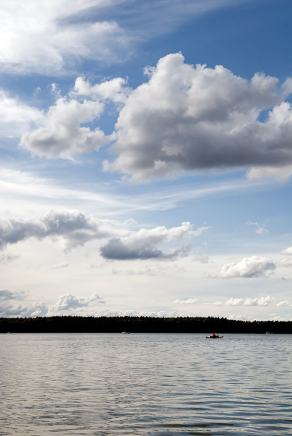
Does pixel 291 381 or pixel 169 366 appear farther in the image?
pixel 169 366

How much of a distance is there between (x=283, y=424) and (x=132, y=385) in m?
24.6

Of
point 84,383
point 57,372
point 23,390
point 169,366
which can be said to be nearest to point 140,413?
point 23,390

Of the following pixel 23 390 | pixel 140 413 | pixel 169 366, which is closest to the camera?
pixel 140 413

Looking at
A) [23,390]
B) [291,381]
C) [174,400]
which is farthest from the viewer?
[291,381]

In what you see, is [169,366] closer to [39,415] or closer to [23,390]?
[23,390]

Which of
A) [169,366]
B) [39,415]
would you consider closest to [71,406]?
[39,415]

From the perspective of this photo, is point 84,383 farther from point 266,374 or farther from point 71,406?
point 266,374

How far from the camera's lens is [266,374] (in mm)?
75125

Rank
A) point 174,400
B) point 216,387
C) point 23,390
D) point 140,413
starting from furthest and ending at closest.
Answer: point 216,387 < point 23,390 < point 174,400 < point 140,413

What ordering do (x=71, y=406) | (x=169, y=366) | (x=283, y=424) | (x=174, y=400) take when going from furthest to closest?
(x=169, y=366) < (x=174, y=400) < (x=71, y=406) < (x=283, y=424)

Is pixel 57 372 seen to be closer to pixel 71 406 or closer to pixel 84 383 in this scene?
pixel 84 383

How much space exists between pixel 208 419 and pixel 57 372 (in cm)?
3872

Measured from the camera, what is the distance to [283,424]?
A: 129 feet

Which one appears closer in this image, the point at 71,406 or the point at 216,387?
the point at 71,406
